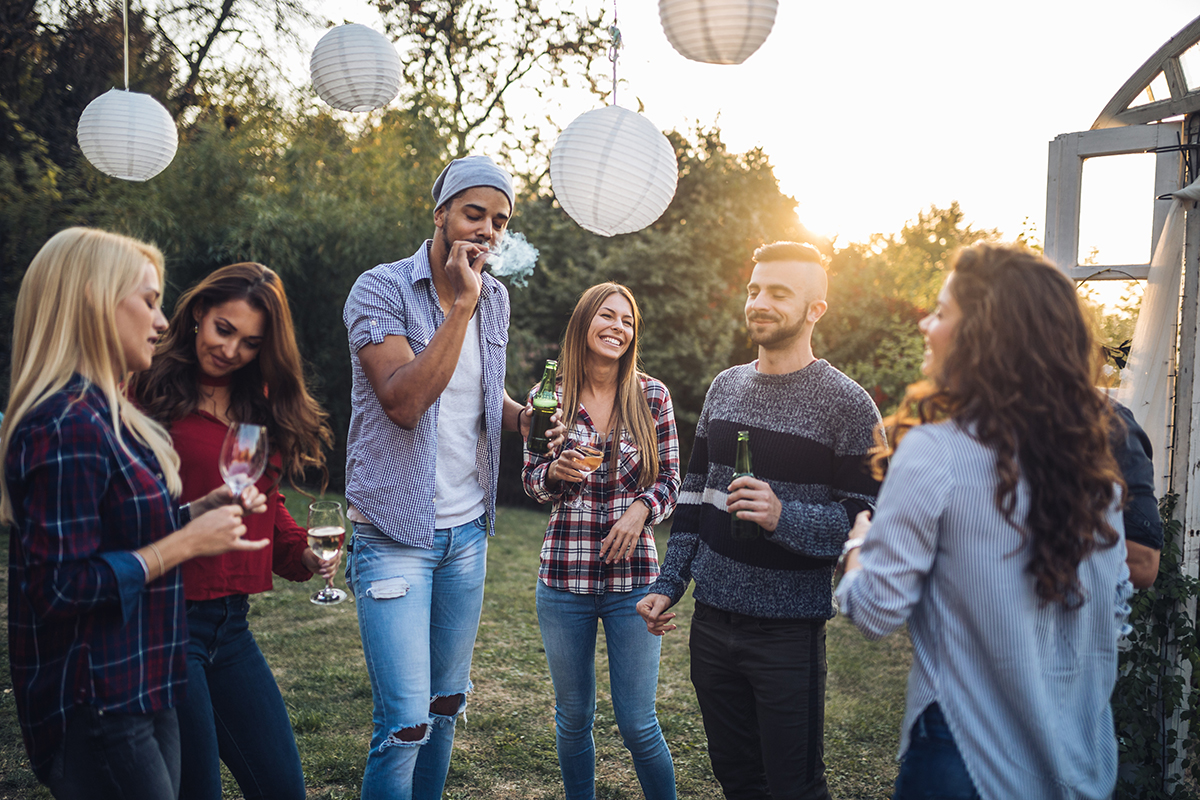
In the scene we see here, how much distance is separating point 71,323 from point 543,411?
5.19ft

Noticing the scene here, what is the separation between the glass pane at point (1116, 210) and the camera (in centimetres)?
330

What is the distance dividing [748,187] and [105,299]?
10.3m

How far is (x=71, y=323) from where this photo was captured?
1614mm

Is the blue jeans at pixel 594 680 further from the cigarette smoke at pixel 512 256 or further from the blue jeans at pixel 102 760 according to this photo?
the blue jeans at pixel 102 760

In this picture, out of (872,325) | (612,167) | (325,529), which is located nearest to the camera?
(325,529)

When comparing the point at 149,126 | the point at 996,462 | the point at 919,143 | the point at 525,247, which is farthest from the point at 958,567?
A: the point at 919,143

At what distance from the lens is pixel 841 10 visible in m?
5.38

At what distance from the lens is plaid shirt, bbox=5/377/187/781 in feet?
4.90

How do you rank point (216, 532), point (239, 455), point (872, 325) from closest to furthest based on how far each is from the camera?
point (216, 532) < point (239, 455) < point (872, 325)

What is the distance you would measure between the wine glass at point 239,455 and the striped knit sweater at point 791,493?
4.37ft

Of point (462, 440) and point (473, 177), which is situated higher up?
point (473, 177)

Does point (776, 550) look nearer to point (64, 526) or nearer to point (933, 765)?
point (933, 765)

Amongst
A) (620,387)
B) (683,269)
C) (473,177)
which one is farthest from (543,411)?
(683,269)

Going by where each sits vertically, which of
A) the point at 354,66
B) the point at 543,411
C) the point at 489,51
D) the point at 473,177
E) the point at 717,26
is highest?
the point at 489,51
